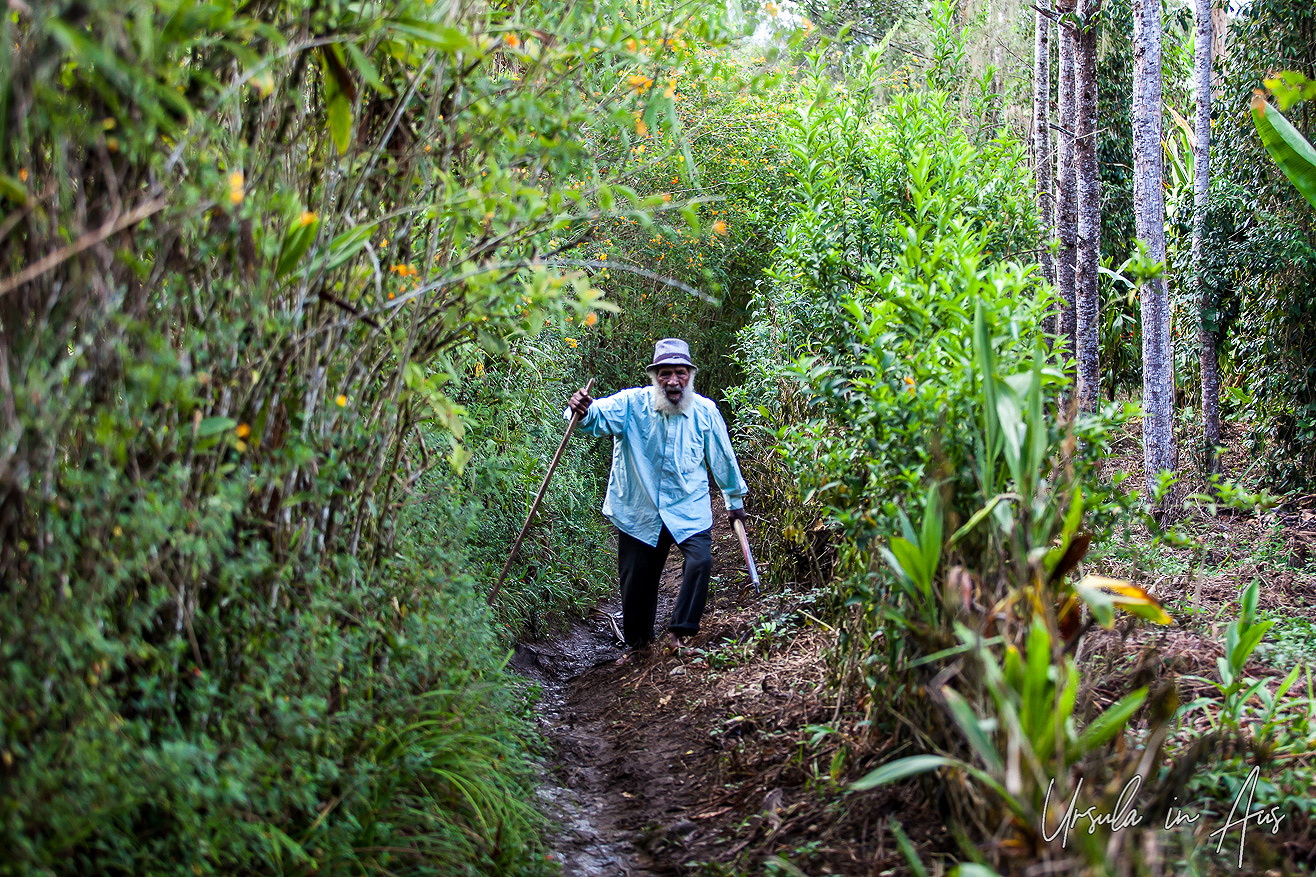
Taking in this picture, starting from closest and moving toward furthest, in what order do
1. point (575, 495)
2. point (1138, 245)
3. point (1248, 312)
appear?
point (1138, 245), point (1248, 312), point (575, 495)

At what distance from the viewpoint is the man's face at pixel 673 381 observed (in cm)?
559

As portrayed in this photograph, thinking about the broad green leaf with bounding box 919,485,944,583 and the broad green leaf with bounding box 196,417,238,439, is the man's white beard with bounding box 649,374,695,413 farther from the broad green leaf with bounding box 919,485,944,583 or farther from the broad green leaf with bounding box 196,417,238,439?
the broad green leaf with bounding box 196,417,238,439

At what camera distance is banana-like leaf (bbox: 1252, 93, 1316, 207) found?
16.1 feet

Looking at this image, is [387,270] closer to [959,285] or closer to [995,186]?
[959,285]

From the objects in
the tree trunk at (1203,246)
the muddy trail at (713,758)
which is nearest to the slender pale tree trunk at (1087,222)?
the tree trunk at (1203,246)

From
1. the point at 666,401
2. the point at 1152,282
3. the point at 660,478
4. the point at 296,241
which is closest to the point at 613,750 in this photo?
the point at 660,478

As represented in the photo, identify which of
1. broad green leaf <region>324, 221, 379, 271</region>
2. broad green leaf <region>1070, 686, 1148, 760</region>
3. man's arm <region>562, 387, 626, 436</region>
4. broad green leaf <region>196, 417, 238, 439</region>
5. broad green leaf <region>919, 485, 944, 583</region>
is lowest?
broad green leaf <region>1070, 686, 1148, 760</region>

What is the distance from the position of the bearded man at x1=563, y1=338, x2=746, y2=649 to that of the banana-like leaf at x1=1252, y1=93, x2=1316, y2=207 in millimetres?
3348

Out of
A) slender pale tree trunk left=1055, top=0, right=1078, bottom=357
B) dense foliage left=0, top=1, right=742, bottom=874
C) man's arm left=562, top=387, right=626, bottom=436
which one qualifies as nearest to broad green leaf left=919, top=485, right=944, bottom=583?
dense foliage left=0, top=1, right=742, bottom=874

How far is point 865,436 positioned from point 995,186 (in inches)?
125

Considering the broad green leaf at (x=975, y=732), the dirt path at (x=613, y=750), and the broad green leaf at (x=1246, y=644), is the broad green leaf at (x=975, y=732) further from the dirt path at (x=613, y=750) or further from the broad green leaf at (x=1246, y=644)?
the dirt path at (x=613, y=750)

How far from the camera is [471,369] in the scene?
5.50 m

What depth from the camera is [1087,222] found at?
6109mm

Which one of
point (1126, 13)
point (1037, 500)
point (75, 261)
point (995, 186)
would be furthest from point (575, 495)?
point (1126, 13)
